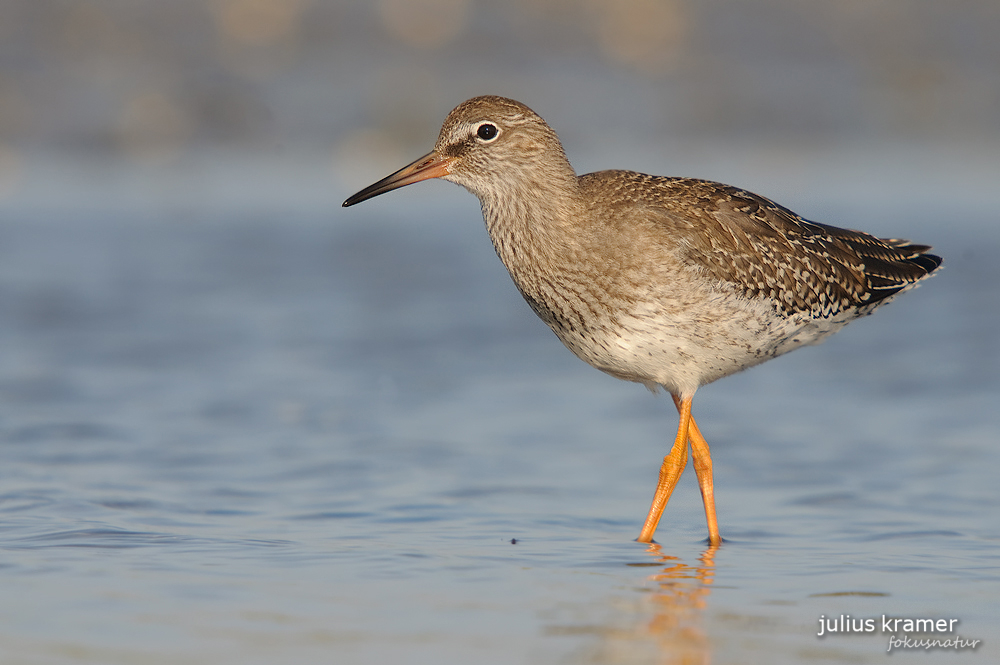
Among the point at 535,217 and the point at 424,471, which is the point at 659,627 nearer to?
the point at 535,217

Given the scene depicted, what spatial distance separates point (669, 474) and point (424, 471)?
160 centimetres

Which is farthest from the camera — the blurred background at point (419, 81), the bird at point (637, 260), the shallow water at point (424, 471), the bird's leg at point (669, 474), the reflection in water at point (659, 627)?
the blurred background at point (419, 81)

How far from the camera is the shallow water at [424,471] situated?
5969mm

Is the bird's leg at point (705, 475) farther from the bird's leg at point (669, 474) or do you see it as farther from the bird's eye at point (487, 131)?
the bird's eye at point (487, 131)

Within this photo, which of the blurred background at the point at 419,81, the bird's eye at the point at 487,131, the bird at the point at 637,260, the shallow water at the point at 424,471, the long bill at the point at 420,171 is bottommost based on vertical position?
the shallow water at the point at 424,471

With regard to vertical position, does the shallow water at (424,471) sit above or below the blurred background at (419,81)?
below

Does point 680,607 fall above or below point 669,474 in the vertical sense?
below

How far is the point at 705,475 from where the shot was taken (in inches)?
316

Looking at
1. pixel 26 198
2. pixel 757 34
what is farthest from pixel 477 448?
pixel 757 34

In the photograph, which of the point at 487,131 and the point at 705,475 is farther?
the point at 705,475

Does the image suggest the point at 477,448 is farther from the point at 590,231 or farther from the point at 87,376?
the point at 87,376

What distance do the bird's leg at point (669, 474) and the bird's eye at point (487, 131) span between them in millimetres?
1884

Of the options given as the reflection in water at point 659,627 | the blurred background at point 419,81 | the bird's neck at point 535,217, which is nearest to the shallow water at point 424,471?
the reflection in water at point 659,627

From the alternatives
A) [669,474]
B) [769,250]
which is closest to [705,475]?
[669,474]
